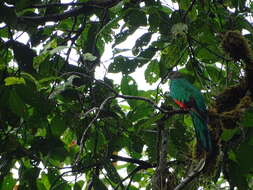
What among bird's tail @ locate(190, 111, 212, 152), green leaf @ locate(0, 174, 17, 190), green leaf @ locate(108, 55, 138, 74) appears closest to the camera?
bird's tail @ locate(190, 111, 212, 152)

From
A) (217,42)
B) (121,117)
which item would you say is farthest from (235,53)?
(121,117)

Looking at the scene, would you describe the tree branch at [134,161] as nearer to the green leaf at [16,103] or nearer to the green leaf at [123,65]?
the green leaf at [123,65]

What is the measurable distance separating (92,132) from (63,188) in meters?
0.62

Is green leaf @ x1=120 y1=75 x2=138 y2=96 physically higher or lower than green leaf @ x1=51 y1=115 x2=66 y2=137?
higher

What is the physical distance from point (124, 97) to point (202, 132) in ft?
1.89

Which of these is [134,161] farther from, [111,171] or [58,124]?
[58,124]

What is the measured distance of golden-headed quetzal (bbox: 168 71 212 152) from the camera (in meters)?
2.90

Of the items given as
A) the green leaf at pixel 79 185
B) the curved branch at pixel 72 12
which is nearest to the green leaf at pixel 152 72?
the curved branch at pixel 72 12

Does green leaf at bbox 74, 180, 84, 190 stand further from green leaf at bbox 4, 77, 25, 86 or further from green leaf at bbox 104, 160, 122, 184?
green leaf at bbox 4, 77, 25, 86

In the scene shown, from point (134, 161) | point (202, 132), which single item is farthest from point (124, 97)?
point (134, 161)

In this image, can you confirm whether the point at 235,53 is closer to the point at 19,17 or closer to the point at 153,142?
the point at 153,142

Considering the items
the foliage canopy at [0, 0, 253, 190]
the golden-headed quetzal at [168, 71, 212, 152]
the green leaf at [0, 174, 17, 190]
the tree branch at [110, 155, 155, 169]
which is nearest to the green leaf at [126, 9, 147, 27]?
the foliage canopy at [0, 0, 253, 190]

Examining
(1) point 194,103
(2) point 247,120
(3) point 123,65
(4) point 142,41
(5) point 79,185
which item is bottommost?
(2) point 247,120

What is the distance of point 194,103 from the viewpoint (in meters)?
3.61
